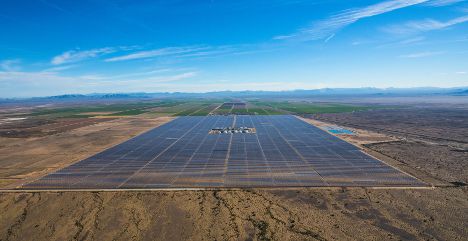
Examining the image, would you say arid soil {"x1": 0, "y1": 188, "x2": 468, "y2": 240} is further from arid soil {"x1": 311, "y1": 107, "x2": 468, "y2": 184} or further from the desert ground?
arid soil {"x1": 311, "y1": 107, "x2": 468, "y2": 184}

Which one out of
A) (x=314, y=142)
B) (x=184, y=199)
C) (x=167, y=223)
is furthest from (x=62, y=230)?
(x=314, y=142)

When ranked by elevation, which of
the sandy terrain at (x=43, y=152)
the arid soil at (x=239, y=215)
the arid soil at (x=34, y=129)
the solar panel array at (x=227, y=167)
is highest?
the arid soil at (x=34, y=129)

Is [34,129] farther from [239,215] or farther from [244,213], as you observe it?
[244,213]

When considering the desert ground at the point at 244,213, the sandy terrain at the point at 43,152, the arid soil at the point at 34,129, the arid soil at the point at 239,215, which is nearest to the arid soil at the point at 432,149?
the desert ground at the point at 244,213

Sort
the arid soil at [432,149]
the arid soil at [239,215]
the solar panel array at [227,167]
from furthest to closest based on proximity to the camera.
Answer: the arid soil at [432,149] < the solar panel array at [227,167] < the arid soil at [239,215]

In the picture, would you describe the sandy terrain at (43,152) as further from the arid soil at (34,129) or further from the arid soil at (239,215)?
the arid soil at (239,215)

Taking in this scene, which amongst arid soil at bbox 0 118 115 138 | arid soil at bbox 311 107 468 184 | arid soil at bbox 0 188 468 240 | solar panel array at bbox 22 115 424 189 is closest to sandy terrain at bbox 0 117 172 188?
solar panel array at bbox 22 115 424 189

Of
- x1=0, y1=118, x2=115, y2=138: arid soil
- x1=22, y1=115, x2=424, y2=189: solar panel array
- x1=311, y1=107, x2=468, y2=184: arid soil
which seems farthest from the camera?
x1=0, y1=118, x2=115, y2=138: arid soil

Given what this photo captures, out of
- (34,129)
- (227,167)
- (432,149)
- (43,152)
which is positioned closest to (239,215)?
(227,167)
